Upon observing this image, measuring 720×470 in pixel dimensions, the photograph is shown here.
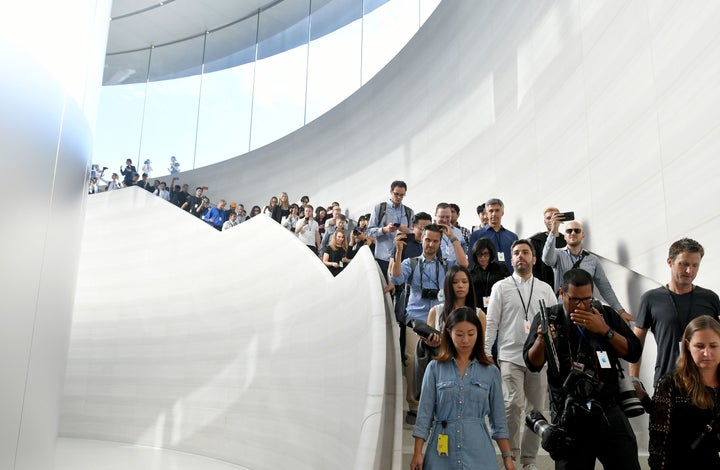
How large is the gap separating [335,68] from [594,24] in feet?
35.4

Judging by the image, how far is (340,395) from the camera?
5.91 meters

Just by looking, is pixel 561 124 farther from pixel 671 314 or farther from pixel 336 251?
pixel 671 314

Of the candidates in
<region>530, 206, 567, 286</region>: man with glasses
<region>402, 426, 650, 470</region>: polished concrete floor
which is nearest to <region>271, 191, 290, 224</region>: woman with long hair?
<region>530, 206, 567, 286</region>: man with glasses

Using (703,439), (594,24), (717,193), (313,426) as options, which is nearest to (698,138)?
(717,193)

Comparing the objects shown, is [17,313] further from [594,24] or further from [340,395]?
[594,24]

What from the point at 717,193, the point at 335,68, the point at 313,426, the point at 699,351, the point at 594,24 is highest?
the point at 335,68

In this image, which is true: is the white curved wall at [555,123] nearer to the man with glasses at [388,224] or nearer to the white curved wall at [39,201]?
the man with glasses at [388,224]

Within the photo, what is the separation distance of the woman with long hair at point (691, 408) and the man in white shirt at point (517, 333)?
4.55 ft

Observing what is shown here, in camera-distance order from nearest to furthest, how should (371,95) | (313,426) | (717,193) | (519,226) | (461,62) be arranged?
1. (717,193)
2. (313,426)
3. (519,226)
4. (461,62)
5. (371,95)

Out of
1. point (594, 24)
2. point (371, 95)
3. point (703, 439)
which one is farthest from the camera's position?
point (371, 95)

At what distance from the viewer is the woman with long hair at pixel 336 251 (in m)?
9.01

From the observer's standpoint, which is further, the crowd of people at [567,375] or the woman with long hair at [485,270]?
the woman with long hair at [485,270]

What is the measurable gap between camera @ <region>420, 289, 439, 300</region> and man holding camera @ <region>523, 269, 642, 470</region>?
180cm

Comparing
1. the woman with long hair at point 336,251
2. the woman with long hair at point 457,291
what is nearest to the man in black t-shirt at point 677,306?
the woman with long hair at point 457,291
